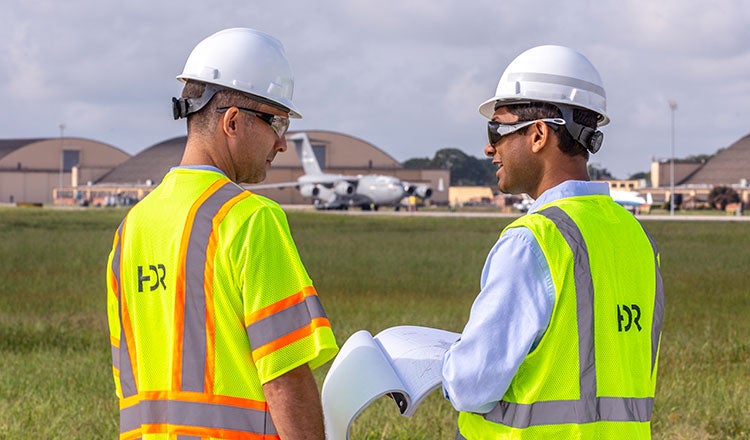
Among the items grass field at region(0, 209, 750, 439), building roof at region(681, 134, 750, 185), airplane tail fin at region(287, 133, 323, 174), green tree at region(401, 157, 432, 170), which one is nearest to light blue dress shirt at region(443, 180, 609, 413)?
grass field at region(0, 209, 750, 439)

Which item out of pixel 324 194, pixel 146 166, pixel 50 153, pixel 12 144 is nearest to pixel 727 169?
pixel 324 194

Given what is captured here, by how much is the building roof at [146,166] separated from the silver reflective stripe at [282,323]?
134 meters

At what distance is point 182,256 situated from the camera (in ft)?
9.08

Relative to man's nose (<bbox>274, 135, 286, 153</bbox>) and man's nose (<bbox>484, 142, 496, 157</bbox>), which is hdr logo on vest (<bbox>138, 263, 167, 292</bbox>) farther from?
man's nose (<bbox>484, 142, 496, 157</bbox>)

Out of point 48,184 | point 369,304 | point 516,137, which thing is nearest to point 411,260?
point 369,304

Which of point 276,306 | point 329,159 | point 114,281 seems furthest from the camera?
point 329,159

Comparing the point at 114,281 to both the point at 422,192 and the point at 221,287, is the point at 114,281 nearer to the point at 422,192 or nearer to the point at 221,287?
the point at 221,287

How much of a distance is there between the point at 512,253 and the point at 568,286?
7.3 inches

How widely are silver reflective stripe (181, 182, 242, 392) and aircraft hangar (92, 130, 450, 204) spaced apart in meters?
109

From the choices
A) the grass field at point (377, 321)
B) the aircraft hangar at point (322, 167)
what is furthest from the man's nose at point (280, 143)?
the aircraft hangar at point (322, 167)

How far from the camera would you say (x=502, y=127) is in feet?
10.6

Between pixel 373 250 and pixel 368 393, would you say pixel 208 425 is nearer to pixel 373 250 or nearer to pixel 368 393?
pixel 368 393

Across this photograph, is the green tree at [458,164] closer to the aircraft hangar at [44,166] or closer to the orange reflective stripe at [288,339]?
the aircraft hangar at [44,166]

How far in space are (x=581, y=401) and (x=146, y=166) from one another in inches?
5486
